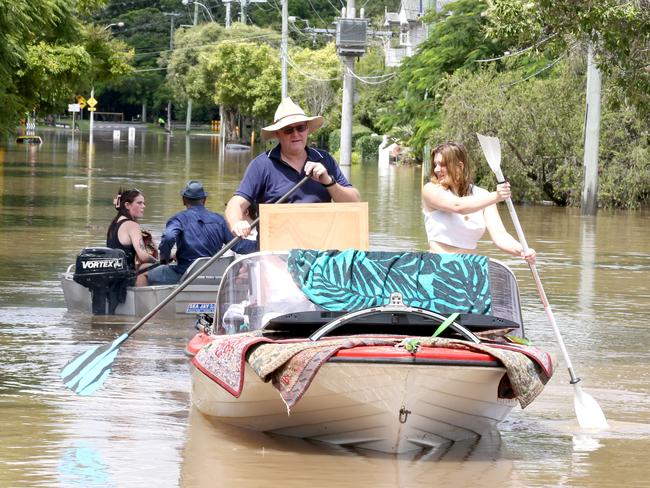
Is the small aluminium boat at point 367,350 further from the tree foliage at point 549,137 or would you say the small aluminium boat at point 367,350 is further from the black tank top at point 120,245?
the tree foliage at point 549,137

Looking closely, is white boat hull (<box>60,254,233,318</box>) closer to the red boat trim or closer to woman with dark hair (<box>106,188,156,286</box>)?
woman with dark hair (<box>106,188,156,286</box>)

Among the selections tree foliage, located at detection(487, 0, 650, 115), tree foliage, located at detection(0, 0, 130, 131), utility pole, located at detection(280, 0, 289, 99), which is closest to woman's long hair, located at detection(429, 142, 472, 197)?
tree foliage, located at detection(487, 0, 650, 115)

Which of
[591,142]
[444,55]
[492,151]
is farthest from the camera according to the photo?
[444,55]

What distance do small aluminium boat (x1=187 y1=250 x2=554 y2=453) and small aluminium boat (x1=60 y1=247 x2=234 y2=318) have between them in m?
4.31

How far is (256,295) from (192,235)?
499cm

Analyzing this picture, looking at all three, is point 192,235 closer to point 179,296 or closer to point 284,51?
point 179,296

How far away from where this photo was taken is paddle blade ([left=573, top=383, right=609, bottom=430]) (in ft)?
30.2

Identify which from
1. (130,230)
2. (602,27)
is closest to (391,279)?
(130,230)

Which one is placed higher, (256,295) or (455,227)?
(455,227)

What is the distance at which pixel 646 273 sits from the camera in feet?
66.7

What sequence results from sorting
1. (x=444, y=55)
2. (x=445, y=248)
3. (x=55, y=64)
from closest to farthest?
(x=445, y=248) < (x=55, y=64) < (x=444, y=55)

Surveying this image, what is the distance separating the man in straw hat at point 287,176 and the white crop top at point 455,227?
64 cm

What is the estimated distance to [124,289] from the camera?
547 inches

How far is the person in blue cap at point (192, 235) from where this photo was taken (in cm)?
1349
